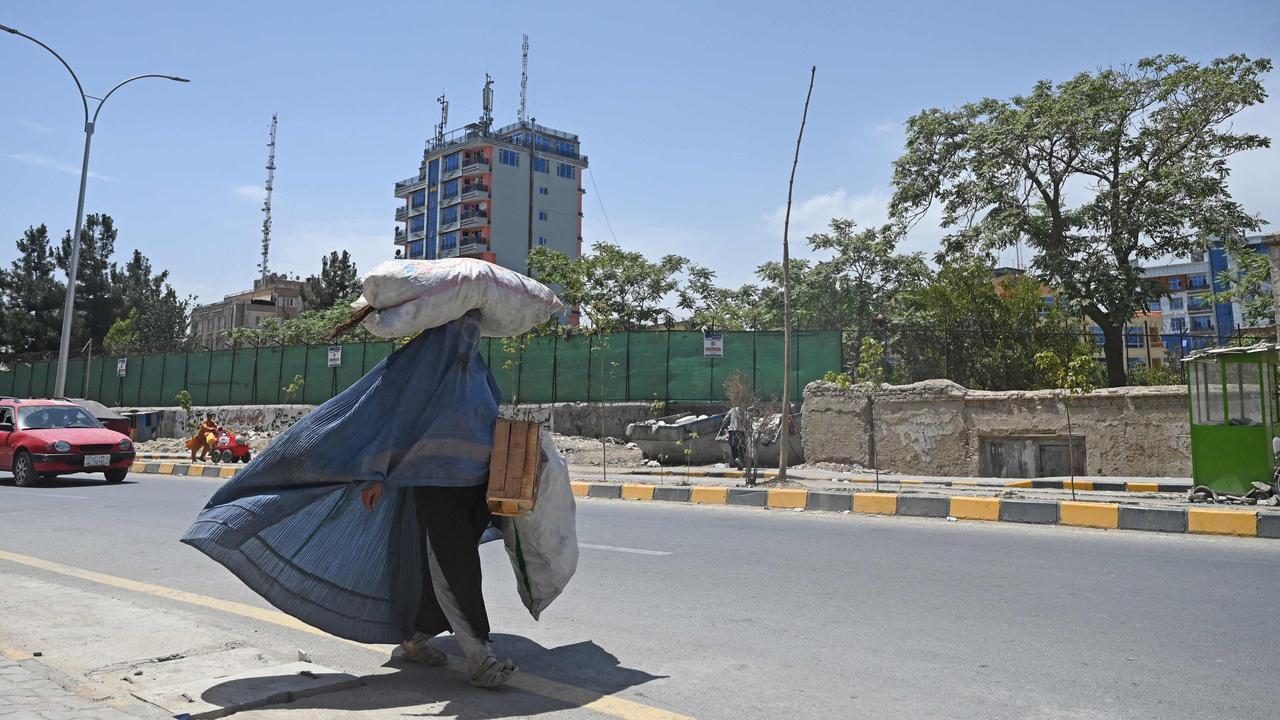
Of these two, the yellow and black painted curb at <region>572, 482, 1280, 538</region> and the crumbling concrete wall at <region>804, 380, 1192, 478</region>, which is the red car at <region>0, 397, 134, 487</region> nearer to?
the yellow and black painted curb at <region>572, 482, 1280, 538</region>

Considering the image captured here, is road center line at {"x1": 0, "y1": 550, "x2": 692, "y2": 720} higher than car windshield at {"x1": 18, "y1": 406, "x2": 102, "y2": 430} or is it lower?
lower

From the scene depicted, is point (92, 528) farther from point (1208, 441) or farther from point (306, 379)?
point (306, 379)

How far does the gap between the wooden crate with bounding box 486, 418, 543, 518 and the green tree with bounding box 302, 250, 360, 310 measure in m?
66.3

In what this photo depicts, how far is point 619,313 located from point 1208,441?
3773 centimetres

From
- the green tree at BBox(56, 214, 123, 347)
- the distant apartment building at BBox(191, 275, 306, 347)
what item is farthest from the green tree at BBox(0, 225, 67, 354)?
the distant apartment building at BBox(191, 275, 306, 347)

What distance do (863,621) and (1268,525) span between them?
5.86 m

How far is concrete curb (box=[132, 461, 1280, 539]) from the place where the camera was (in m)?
8.73

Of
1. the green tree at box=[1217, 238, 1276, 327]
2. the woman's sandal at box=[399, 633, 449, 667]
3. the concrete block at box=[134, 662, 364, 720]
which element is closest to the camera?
the concrete block at box=[134, 662, 364, 720]

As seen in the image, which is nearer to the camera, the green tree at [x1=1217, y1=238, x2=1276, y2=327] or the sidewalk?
the sidewalk

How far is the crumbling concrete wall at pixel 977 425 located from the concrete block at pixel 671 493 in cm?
536

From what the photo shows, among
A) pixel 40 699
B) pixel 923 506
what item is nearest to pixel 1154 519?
pixel 923 506

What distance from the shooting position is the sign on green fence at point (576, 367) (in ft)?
70.0

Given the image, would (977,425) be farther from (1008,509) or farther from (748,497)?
(1008,509)

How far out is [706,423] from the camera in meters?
20.2
